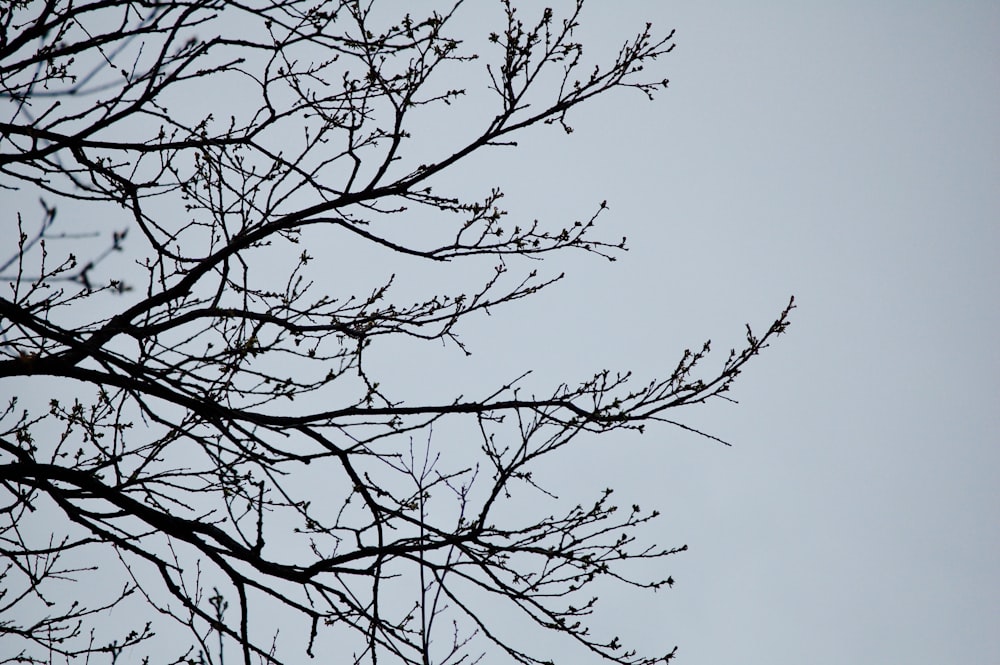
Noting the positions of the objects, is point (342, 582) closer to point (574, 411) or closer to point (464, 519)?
point (464, 519)

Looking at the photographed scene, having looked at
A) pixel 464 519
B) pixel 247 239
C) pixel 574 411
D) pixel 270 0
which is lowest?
pixel 464 519

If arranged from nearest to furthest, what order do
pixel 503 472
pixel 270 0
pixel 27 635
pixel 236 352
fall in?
pixel 236 352
pixel 270 0
pixel 503 472
pixel 27 635

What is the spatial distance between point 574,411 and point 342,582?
1326 mm

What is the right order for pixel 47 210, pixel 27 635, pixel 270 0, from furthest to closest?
pixel 27 635, pixel 270 0, pixel 47 210

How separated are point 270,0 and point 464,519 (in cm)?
248

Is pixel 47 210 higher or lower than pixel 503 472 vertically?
lower

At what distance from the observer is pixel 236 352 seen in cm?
277

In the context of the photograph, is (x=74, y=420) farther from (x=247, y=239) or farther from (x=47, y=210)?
(x=47, y=210)

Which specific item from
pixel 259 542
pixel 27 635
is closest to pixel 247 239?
pixel 259 542

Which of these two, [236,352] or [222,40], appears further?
[222,40]

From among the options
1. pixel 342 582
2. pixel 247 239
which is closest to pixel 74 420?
pixel 247 239

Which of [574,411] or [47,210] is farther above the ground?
[574,411]

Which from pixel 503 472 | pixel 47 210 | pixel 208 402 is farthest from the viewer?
pixel 503 472

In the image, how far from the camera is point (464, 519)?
361 cm
